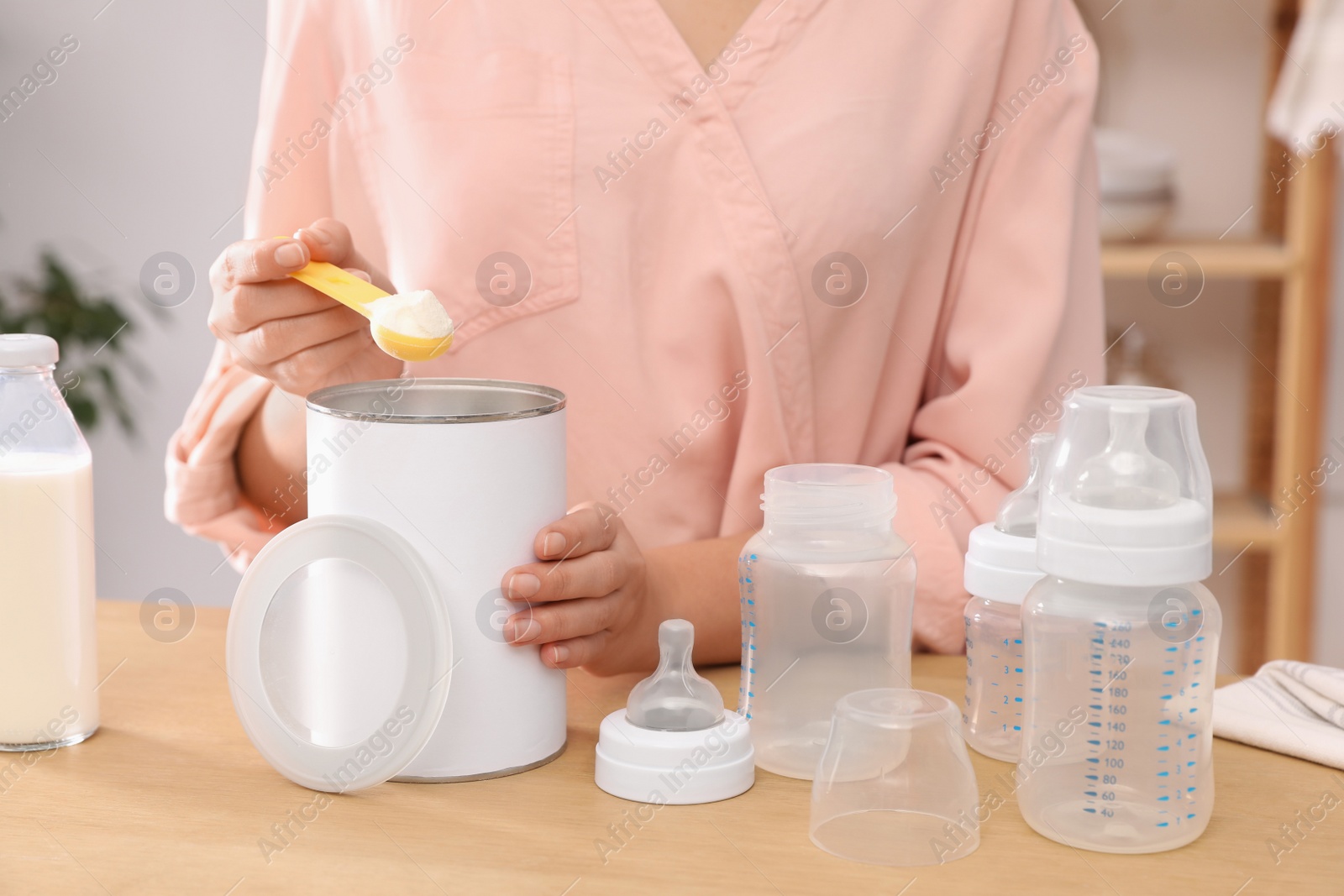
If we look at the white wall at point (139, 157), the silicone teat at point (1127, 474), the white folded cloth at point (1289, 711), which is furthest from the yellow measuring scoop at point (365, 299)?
the white wall at point (139, 157)

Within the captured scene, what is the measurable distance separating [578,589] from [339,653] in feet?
0.43

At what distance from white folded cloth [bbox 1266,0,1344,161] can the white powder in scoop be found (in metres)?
1.64

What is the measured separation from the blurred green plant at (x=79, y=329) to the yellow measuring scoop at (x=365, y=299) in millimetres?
1406

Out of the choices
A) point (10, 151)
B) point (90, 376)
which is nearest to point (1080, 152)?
point (90, 376)

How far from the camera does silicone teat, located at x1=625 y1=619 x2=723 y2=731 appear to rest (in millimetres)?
668

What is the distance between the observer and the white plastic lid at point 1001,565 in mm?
683

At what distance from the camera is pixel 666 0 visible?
3.23ft

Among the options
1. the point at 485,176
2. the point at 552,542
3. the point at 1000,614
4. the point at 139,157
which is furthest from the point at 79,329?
the point at 1000,614

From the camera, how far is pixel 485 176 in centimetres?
97

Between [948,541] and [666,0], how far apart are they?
0.47 meters

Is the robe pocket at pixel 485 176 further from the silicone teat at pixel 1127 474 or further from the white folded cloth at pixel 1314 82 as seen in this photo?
the white folded cloth at pixel 1314 82

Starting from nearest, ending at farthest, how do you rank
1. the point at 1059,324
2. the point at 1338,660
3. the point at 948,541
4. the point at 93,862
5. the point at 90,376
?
the point at 93,862 → the point at 948,541 → the point at 1059,324 → the point at 90,376 → the point at 1338,660

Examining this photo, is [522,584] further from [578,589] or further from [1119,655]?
[1119,655]

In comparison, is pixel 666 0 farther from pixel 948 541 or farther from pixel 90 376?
pixel 90 376
